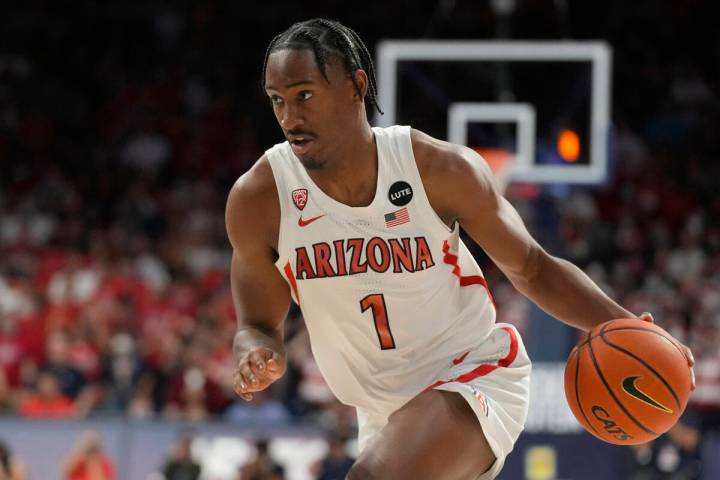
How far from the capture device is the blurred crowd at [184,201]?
34.9ft

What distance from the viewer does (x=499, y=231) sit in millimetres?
3801

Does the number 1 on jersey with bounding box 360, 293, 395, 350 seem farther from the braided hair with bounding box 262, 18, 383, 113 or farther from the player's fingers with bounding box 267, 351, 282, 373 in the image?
the braided hair with bounding box 262, 18, 383, 113

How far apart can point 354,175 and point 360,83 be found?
1.00 feet

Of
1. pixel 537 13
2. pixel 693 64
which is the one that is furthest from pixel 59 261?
pixel 693 64

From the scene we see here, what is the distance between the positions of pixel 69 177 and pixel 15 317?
4.17 meters

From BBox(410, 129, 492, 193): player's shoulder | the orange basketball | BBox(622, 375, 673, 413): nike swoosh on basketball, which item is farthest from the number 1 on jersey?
BBox(622, 375, 673, 413): nike swoosh on basketball

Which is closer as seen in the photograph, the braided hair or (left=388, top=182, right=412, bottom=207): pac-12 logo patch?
the braided hair

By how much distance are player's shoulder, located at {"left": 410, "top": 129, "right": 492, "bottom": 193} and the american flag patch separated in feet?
0.40

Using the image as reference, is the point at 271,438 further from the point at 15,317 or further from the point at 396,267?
the point at 396,267

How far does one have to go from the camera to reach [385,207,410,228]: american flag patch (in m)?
3.72

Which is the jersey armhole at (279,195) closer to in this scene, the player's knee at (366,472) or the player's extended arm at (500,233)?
the player's extended arm at (500,233)

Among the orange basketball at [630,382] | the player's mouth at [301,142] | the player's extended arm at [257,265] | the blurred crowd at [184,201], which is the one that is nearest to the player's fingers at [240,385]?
the player's extended arm at [257,265]

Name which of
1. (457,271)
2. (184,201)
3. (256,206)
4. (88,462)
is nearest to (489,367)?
(457,271)

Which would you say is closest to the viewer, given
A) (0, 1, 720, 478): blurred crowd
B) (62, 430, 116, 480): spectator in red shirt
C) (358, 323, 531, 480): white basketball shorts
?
(358, 323, 531, 480): white basketball shorts
